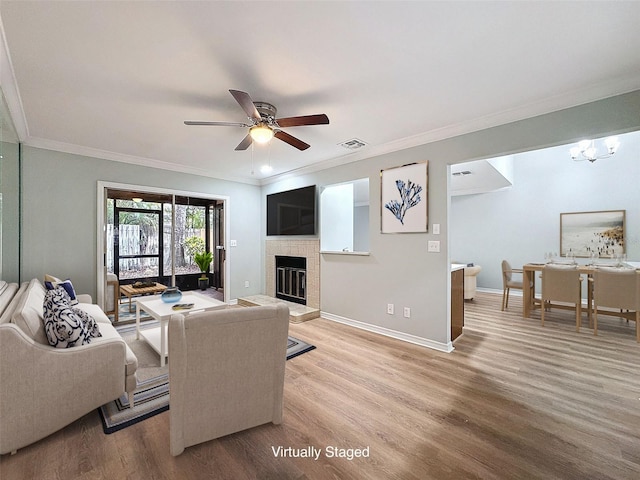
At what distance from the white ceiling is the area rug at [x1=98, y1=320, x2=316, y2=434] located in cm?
246

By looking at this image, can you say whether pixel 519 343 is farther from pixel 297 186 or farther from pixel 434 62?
pixel 297 186

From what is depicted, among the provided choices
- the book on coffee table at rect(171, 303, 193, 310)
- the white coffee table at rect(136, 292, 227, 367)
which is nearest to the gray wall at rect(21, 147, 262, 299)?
the white coffee table at rect(136, 292, 227, 367)

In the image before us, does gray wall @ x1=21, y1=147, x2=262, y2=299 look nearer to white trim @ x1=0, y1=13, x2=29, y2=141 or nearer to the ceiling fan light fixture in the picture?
white trim @ x1=0, y1=13, x2=29, y2=141

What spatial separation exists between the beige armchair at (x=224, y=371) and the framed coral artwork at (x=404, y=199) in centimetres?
219

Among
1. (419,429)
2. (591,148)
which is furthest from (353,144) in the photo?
(591,148)

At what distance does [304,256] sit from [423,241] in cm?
213

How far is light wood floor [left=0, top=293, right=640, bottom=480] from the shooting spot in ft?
4.94

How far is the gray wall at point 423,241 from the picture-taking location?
2.32 meters

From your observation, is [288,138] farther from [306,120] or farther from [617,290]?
[617,290]

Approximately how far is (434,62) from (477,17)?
0.40 meters

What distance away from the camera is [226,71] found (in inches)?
78.6

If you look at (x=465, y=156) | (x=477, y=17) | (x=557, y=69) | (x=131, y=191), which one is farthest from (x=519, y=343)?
(x=131, y=191)

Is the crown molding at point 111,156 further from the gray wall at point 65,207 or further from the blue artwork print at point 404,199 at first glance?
the blue artwork print at point 404,199

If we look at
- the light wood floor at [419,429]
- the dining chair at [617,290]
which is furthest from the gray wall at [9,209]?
the dining chair at [617,290]
